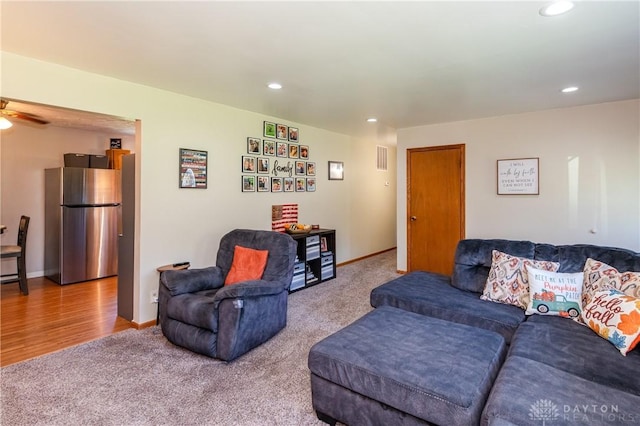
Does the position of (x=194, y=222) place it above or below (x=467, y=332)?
above

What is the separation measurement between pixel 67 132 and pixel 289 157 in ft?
11.6

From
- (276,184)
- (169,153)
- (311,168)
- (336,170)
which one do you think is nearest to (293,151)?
(311,168)

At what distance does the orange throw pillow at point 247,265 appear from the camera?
313 centimetres

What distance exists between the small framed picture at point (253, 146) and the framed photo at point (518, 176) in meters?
3.17

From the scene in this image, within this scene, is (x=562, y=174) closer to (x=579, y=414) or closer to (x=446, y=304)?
(x=446, y=304)

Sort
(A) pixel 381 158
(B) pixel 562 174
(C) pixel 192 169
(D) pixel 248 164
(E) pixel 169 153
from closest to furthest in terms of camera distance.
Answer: (E) pixel 169 153, (C) pixel 192 169, (B) pixel 562 174, (D) pixel 248 164, (A) pixel 381 158

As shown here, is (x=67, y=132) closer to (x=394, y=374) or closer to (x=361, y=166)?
(x=361, y=166)

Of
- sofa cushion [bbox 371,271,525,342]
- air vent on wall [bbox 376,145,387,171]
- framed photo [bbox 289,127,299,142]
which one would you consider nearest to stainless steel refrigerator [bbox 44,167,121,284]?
framed photo [bbox 289,127,299,142]

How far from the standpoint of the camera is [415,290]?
2.94m

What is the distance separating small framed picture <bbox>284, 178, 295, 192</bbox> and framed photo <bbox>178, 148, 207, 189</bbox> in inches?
51.2

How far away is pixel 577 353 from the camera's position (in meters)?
1.78

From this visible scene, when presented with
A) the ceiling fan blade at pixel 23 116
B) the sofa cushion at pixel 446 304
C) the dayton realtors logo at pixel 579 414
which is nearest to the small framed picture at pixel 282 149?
the sofa cushion at pixel 446 304

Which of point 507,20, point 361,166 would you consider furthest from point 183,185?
point 361,166

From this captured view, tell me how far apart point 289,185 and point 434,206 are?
2.17 meters
